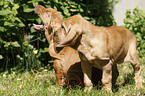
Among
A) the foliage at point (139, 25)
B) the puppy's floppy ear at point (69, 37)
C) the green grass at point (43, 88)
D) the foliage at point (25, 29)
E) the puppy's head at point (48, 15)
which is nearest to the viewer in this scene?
the puppy's floppy ear at point (69, 37)

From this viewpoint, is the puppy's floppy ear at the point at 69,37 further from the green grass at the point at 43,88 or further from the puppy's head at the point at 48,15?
the green grass at the point at 43,88

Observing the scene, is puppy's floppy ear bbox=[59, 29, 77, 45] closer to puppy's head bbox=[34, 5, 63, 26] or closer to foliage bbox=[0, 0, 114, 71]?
puppy's head bbox=[34, 5, 63, 26]

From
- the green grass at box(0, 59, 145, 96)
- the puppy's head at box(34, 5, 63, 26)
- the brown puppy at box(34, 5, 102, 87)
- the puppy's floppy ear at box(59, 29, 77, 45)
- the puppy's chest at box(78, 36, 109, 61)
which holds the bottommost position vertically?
the green grass at box(0, 59, 145, 96)

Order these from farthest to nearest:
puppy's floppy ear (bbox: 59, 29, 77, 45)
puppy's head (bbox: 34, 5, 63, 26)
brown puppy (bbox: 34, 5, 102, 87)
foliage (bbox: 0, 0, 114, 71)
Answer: foliage (bbox: 0, 0, 114, 71) < brown puppy (bbox: 34, 5, 102, 87) < puppy's head (bbox: 34, 5, 63, 26) < puppy's floppy ear (bbox: 59, 29, 77, 45)

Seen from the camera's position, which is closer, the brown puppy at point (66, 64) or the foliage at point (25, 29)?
the brown puppy at point (66, 64)

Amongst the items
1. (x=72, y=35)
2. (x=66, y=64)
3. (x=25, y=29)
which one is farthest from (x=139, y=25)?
(x=72, y=35)

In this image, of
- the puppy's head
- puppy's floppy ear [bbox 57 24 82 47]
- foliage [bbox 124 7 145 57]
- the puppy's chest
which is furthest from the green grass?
foliage [bbox 124 7 145 57]

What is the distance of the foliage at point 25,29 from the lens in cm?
429

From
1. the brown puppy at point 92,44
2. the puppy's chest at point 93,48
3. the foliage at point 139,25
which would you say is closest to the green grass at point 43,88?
the brown puppy at point 92,44

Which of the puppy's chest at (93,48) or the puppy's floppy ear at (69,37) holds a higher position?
→ the puppy's floppy ear at (69,37)

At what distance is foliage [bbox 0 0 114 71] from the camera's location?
429 centimetres

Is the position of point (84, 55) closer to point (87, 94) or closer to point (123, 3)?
point (87, 94)

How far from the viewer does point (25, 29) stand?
4.89 m

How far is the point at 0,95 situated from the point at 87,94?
130 centimetres
